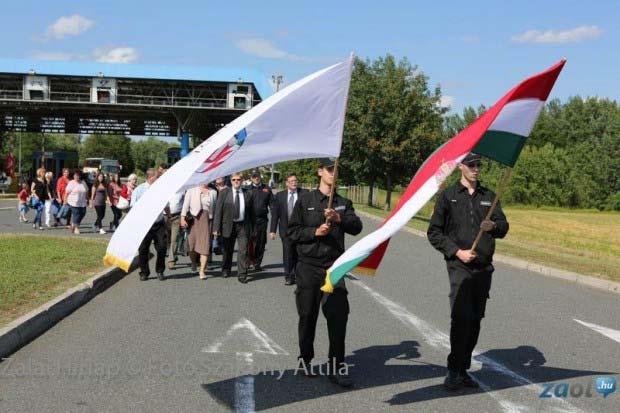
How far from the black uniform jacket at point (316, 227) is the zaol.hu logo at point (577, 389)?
2064 mm

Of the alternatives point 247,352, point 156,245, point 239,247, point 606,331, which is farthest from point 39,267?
point 606,331

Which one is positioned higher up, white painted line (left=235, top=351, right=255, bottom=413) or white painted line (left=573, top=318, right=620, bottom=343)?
white painted line (left=235, top=351, right=255, bottom=413)

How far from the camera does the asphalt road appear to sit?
17.1ft

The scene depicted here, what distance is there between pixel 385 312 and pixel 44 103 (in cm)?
4943

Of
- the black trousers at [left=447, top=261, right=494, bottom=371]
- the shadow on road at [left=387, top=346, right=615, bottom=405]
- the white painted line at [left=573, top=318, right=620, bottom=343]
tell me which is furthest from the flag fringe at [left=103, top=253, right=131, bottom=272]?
the white painted line at [left=573, top=318, right=620, bottom=343]

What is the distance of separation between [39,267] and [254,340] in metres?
5.39

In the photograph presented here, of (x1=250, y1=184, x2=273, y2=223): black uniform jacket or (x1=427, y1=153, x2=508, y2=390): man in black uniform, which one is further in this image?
(x1=250, y1=184, x2=273, y2=223): black uniform jacket

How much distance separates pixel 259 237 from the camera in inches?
494

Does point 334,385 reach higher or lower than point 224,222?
lower

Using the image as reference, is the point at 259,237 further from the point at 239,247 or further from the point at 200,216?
the point at 200,216

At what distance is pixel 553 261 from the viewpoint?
52.6ft

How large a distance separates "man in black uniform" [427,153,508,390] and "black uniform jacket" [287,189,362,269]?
75cm

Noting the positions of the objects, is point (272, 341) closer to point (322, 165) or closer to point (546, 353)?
point (322, 165)

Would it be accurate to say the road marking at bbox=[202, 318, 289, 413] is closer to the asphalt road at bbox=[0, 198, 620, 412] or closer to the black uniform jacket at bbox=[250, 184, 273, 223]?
the asphalt road at bbox=[0, 198, 620, 412]
